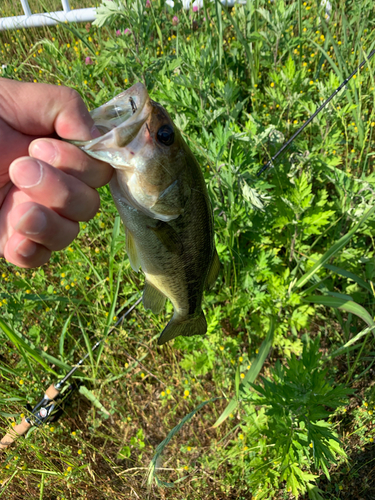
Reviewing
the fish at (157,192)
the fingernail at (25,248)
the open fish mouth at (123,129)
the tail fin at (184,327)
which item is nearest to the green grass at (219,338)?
the tail fin at (184,327)

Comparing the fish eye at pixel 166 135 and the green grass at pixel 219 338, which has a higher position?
the fish eye at pixel 166 135

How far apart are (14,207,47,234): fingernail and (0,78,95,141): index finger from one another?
1.16 ft

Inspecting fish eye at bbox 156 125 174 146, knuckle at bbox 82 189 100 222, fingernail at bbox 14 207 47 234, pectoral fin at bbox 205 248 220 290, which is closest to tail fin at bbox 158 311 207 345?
pectoral fin at bbox 205 248 220 290

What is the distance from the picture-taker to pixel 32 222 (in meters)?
1.29

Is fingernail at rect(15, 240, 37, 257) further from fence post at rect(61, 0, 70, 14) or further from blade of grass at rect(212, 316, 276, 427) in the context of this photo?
fence post at rect(61, 0, 70, 14)

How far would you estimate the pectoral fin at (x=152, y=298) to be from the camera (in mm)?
1935

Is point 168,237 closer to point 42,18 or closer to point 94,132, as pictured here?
point 94,132

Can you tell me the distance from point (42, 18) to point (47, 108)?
207 inches

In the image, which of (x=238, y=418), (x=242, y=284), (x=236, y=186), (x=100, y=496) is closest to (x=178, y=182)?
(x=236, y=186)

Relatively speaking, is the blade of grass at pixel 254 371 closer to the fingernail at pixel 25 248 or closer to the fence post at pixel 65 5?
the fingernail at pixel 25 248

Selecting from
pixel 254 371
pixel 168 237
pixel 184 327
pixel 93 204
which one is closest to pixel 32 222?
pixel 93 204

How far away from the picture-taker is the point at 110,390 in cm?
266

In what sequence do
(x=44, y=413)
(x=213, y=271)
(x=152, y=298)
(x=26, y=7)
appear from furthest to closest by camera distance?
(x=26, y=7) < (x=44, y=413) < (x=152, y=298) < (x=213, y=271)

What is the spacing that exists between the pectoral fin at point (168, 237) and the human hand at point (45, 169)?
31cm
